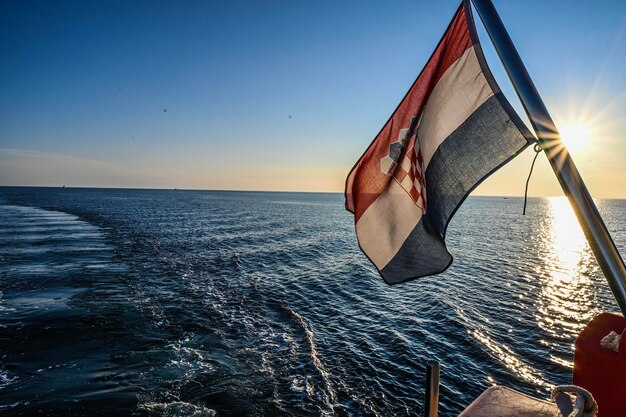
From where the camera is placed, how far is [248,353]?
45.3ft

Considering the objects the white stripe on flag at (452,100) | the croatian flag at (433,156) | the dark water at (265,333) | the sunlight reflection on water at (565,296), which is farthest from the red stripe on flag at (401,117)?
the dark water at (265,333)

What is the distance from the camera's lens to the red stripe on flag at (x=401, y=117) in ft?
13.1

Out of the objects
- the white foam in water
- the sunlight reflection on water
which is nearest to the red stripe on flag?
the sunlight reflection on water

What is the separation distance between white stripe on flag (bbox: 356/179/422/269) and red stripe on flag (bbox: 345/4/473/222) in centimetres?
13

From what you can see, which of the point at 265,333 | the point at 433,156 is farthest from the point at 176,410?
the point at 433,156

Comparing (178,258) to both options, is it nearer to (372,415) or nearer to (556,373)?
(372,415)

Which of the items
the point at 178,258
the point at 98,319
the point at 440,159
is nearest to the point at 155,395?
the point at 98,319

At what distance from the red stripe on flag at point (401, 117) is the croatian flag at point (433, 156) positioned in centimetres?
1

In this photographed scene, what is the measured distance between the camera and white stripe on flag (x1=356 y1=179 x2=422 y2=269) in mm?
4875

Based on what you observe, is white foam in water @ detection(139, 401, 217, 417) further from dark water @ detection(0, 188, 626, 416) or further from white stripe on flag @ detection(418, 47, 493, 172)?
white stripe on flag @ detection(418, 47, 493, 172)

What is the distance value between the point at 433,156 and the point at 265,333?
13712 millimetres

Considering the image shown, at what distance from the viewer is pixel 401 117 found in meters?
4.75

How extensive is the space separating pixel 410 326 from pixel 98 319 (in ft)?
51.0

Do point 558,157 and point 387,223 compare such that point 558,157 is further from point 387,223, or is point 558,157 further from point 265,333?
point 265,333
